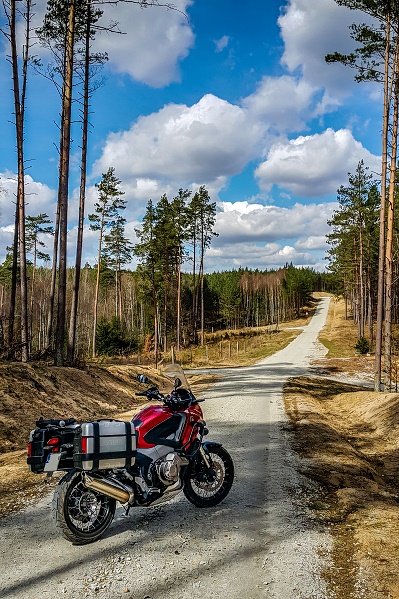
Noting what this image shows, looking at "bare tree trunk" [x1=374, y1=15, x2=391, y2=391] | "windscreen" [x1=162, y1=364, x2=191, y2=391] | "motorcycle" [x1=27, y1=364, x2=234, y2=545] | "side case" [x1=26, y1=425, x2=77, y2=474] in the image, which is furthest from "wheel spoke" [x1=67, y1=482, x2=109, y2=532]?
"bare tree trunk" [x1=374, y1=15, x2=391, y2=391]

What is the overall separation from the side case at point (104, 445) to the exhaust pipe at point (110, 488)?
15 centimetres

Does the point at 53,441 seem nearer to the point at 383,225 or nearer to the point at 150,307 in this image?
the point at 383,225

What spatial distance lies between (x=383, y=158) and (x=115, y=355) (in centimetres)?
2749

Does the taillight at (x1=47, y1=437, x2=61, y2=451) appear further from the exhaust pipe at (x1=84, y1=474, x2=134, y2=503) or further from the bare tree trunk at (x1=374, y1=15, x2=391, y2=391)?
the bare tree trunk at (x1=374, y1=15, x2=391, y2=391)

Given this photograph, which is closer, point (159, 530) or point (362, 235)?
point (159, 530)

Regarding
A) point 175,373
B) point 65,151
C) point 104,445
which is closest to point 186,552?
point 104,445

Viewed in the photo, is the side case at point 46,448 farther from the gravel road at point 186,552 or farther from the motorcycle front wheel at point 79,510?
the gravel road at point 186,552

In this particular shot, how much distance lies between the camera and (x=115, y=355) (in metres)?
38.2

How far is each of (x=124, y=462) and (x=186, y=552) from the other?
3.50 ft

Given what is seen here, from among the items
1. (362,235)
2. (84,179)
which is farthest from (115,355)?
(362,235)

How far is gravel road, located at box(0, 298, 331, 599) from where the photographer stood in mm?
3760

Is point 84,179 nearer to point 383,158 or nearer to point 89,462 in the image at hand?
point 383,158

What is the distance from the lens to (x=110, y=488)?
14.7 ft

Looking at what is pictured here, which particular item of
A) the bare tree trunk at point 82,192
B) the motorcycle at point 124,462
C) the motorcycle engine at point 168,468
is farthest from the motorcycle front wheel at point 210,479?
the bare tree trunk at point 82,192
